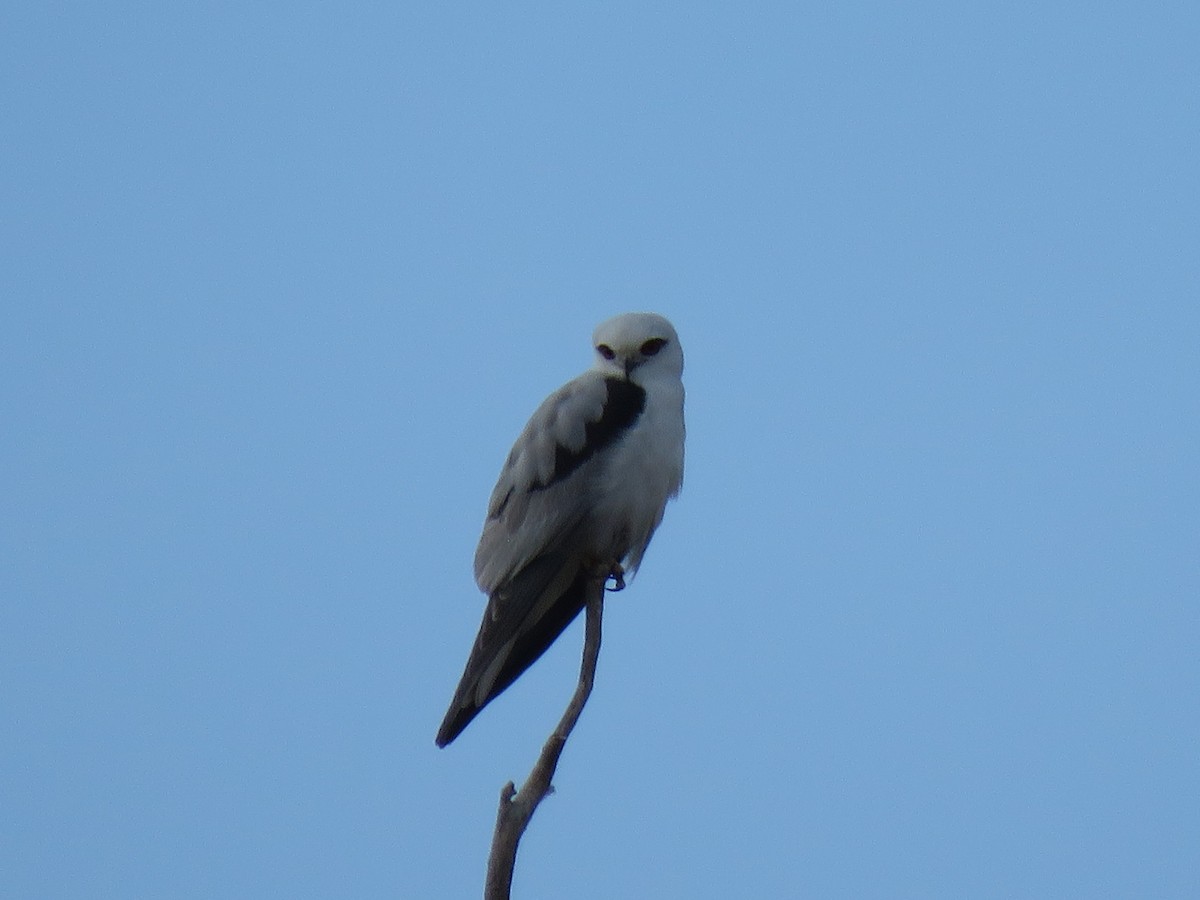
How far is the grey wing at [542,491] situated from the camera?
215 inches

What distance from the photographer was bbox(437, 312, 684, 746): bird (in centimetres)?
545

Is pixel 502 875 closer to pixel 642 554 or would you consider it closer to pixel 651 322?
pixel 642 554

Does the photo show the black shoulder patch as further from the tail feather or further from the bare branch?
the bare branch

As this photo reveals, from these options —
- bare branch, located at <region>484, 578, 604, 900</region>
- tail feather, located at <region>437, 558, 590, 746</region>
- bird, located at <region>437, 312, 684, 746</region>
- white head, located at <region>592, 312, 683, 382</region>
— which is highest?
white head, located at <region>592, 312, 683, 382</region>

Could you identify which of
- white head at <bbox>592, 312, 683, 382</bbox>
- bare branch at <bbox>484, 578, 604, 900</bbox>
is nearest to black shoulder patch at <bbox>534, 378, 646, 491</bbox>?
white head at <bbox>592, 312, 683, 382</bbox>

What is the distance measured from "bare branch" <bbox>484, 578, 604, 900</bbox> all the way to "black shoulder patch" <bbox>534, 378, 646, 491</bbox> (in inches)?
47.6

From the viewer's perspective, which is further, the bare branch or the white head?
the white head

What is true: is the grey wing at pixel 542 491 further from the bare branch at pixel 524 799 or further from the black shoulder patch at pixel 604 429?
the bare branch at pixel 524 799

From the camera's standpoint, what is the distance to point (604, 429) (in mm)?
5586

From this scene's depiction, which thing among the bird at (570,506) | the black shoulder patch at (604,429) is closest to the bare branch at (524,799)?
the bird at (570,506)

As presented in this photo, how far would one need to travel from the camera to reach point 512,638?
5336 mm

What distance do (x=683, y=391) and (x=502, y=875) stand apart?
2.58 metres

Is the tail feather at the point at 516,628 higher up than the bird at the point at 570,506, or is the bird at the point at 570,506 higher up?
the bird at the point at 570,506

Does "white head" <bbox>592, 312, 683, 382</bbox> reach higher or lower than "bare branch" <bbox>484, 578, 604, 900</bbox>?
higher
